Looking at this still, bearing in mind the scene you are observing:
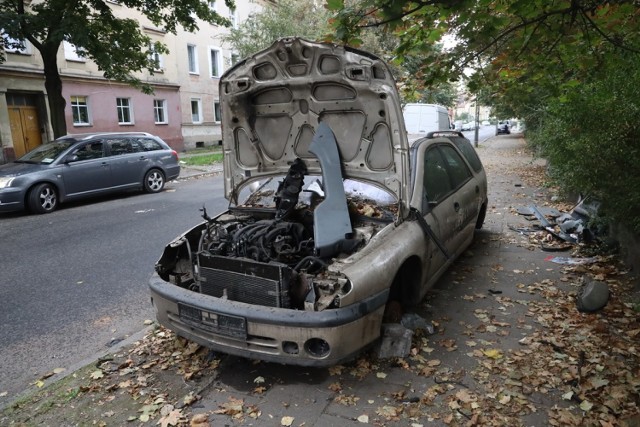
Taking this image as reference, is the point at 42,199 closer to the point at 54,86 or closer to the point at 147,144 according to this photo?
the point at 147,144

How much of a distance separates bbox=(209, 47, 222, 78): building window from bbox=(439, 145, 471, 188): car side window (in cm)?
2707

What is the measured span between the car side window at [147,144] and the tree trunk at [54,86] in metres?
2.70

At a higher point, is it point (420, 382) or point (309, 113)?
point (309, 113)

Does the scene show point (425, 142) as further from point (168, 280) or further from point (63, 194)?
point (63, 194)

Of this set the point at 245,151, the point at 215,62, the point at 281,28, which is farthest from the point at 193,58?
the point at 245,151

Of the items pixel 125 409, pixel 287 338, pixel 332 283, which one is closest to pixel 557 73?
pixel 332 283

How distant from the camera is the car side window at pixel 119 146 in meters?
11.4

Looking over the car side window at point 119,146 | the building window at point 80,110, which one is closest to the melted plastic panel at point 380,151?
the car side window at point 119,146

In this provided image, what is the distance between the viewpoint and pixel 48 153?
10641 mm

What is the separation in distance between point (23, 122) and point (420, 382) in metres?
20.5

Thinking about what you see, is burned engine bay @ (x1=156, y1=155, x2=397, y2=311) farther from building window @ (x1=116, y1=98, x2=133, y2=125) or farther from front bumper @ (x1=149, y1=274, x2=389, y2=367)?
building window @ (x1=116, y1=98, x2=133, y2=125)

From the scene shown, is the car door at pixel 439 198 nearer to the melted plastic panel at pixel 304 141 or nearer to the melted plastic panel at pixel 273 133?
the melted plastic panel at pixel 304 141

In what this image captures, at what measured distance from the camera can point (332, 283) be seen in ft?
10.4

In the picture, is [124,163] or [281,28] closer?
[124,163]
